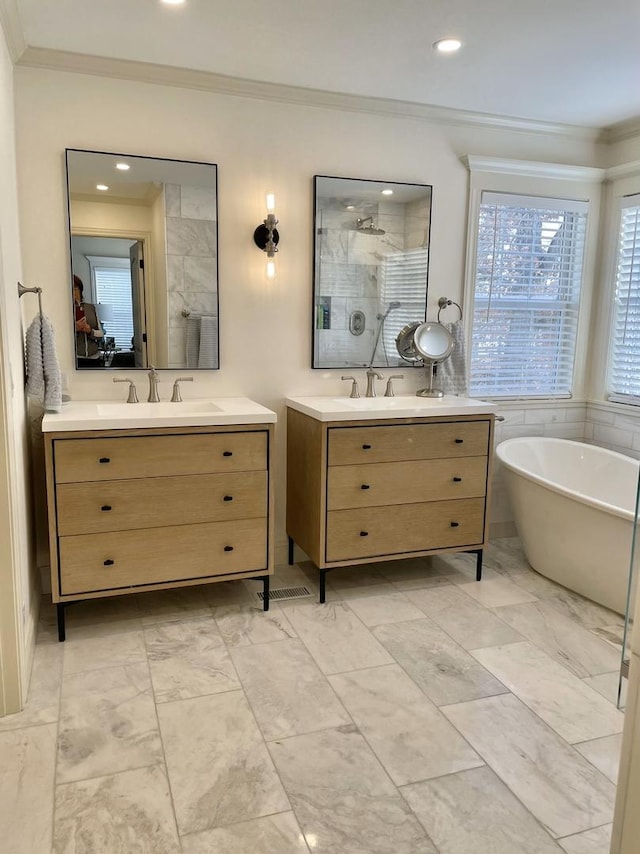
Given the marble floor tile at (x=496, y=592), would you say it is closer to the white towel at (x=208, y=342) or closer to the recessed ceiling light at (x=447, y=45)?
the white towel at (x=208, y=342)

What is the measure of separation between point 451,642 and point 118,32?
2.94 meters

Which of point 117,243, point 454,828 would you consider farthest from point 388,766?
point 117,243

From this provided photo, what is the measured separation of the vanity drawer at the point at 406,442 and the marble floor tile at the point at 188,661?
98 cm

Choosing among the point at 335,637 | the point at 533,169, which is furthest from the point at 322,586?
the point at 533,169

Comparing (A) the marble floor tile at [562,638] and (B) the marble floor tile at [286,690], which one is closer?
(B) the marble floor tile at [286,690]

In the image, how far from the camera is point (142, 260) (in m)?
3.11

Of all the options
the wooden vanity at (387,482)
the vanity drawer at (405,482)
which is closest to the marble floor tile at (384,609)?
the wooden vanity at (387,482)

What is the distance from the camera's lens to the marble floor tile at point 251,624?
279cm

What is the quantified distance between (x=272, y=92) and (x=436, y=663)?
9.28 ft

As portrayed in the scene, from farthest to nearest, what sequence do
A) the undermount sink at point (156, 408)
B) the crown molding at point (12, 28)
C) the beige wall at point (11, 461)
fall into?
1. the undermount sink at point (156, 408)
2. the crown molding at point (12, 28)
3. the beige wall at point (11, 461)

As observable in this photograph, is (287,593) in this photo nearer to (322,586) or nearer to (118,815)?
(322,586)

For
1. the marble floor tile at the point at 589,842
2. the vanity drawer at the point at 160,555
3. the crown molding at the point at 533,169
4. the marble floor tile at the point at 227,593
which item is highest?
the crown molding at the point at 533,169

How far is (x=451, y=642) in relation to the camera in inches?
110

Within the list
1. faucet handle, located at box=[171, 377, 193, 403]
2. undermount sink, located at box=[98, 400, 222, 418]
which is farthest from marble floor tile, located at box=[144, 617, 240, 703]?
faucet handle, located at box=[171, 377, 193, 403]
